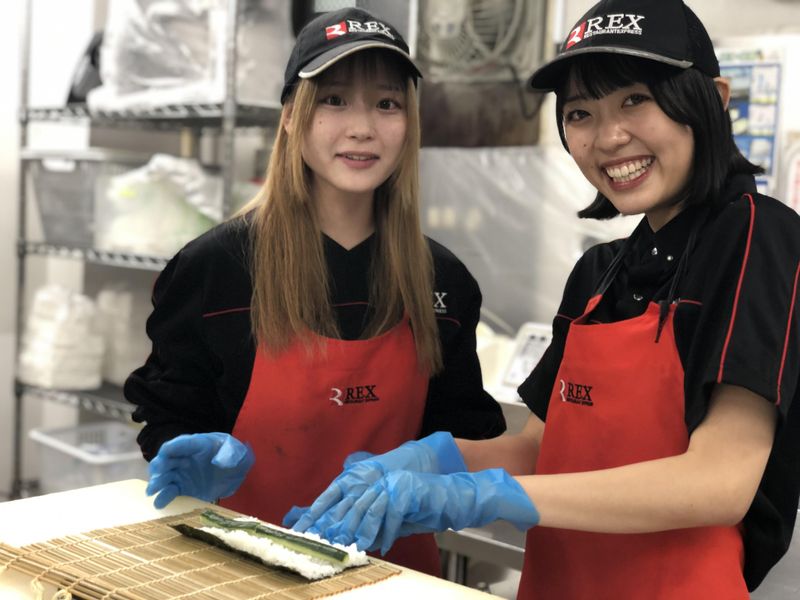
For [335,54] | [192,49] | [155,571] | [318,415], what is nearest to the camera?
[155,571]

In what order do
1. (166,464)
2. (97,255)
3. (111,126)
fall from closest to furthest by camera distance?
(166,464)
(97,255)
(111,126)

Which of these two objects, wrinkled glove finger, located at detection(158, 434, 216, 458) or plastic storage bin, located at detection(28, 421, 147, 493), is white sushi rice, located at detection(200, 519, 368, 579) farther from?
plastic storage bin, located at detection(28, 421, 147, 493)

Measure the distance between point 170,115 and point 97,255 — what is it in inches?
26.8

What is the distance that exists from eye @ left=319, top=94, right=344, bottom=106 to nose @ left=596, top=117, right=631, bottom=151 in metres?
0.58

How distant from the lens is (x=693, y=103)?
1.30 m

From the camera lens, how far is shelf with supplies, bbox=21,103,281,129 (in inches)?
134

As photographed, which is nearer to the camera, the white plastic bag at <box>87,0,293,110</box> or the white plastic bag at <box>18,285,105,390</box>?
the white plastic bag at <box>87,0,293,110</box>

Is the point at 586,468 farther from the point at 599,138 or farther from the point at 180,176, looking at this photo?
the point at 180,176

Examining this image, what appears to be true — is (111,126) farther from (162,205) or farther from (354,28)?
(354,28)

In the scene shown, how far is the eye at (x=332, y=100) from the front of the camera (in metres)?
1.75

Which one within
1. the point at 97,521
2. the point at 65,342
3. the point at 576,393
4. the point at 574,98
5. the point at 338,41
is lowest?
the point at 65,342

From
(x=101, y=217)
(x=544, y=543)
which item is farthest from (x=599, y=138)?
(x=101, y=217)

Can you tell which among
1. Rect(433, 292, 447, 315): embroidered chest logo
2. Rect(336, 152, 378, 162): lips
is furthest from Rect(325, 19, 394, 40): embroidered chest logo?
Rect(433, 292, 447, 315): embroidered chest logo

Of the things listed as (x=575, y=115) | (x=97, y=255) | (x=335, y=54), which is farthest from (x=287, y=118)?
(x=97, y=255)
